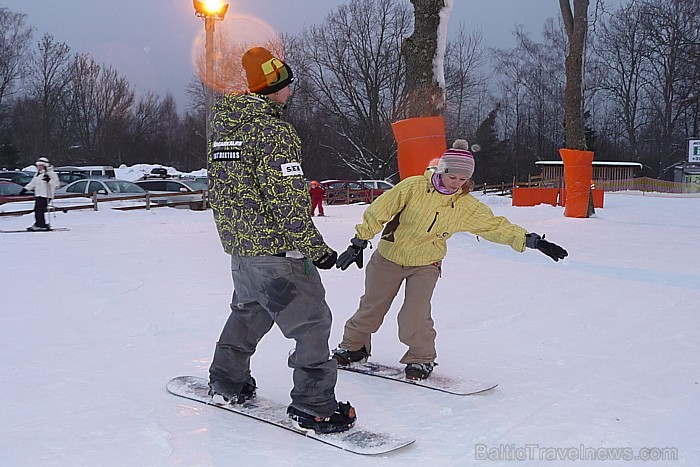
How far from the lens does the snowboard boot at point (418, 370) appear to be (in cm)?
419

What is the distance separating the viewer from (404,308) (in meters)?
4.30

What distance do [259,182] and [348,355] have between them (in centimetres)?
172

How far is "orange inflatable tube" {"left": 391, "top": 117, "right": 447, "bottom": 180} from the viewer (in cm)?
916

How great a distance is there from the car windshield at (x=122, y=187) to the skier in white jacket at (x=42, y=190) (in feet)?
27.9

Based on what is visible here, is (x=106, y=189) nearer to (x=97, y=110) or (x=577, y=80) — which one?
(x=577, y=80)

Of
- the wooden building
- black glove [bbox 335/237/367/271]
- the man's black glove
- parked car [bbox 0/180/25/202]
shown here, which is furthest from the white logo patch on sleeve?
the wooden building

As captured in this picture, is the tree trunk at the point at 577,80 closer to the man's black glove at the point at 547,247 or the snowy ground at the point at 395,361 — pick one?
the snowy ground at the point at 395,361

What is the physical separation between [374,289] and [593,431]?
1557mm

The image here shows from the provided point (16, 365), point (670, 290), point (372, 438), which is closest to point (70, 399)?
point (16, 365)

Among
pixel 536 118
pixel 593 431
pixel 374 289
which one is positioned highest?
pixel 536 118

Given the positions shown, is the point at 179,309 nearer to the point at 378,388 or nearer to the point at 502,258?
the point at 378,388

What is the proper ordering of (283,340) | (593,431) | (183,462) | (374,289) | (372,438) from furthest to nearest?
(283,340)
(374,289)
(593,431)
(372,438)
(183,462)

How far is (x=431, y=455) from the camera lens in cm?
315

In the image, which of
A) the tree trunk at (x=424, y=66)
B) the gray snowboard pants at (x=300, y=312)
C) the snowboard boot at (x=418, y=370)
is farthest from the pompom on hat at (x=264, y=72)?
the tree trunk at (x=424, y=66)
